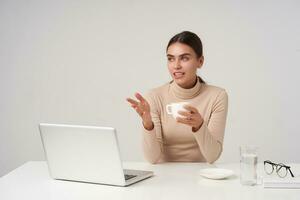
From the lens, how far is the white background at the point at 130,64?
4207 mm

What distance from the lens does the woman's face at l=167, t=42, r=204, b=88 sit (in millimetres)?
2775

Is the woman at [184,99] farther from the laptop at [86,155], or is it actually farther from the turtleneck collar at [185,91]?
the laptop at [86,155]

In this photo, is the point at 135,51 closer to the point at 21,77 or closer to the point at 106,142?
the point at 21,77

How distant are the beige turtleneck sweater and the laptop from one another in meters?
0.50

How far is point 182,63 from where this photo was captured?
2789mm

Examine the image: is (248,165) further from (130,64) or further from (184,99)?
(130,64)

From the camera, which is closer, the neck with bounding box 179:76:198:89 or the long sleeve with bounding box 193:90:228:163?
the long sleeve with bounding box 193:90:228:163

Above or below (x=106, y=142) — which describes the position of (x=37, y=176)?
below

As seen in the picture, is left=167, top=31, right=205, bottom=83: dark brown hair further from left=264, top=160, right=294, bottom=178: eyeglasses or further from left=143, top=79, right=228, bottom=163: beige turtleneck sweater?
left=264, top=160, right=294, bottom=178: eyeglasses

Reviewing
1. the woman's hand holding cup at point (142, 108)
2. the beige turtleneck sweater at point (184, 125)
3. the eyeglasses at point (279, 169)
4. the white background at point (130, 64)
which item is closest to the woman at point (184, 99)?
the beige turtleneck sweater at point (184, 125)

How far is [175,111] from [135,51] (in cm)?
207

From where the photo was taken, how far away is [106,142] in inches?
81.7

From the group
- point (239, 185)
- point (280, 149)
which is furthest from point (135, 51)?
point (239, 185)

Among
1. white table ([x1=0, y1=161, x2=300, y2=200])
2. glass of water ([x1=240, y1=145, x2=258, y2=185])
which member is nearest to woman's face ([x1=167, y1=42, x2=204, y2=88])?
white table ([x1=0, y1=161, x2=300, y2=200])
